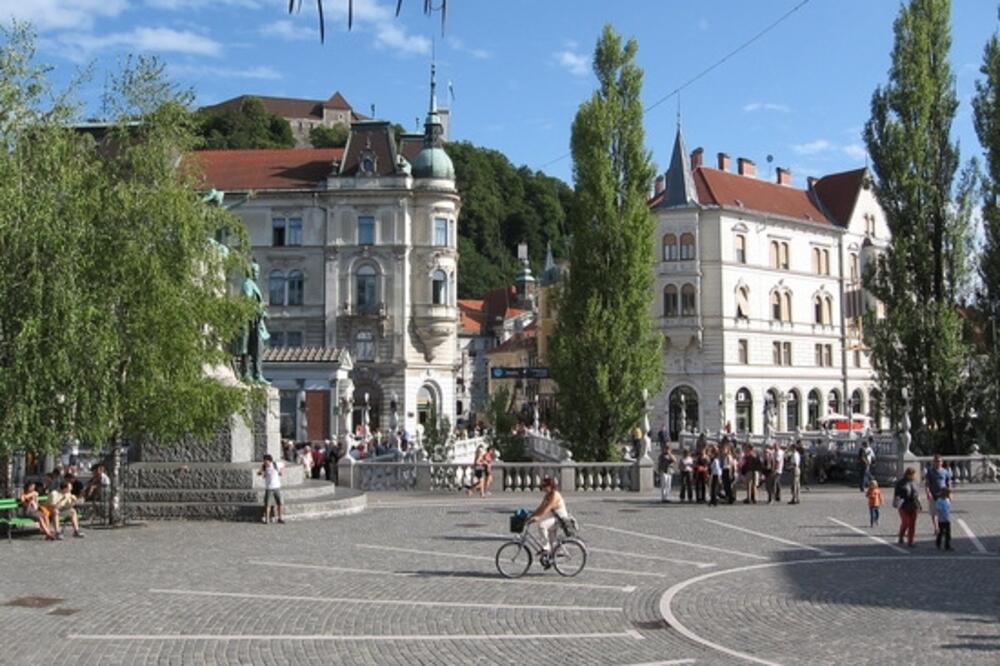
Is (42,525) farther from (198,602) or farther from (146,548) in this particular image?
(198,602)

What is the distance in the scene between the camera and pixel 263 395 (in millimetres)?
21344

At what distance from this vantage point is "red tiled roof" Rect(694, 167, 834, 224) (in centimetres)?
6500

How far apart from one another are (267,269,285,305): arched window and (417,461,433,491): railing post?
35704 millimetres

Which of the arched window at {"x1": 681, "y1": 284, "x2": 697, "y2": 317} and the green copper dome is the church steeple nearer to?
the arched window at {"x1": 681, "y1": 284, "x2": 697, "y2": 317}

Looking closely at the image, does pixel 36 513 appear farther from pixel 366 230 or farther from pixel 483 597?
pixel 366 230

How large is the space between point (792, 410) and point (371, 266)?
94.1 ft

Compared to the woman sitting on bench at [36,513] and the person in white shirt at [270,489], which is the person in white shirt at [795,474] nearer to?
the person in white shirt at [270,489]

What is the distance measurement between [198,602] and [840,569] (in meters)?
8.92

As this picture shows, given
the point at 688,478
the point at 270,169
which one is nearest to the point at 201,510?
the point at 688,478

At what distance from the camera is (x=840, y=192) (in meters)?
72.6

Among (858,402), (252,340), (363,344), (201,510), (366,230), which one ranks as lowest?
(201,510)

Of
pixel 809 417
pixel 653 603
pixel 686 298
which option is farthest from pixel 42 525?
pixel 809 417

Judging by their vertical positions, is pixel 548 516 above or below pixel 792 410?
below

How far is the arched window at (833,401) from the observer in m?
67.2
